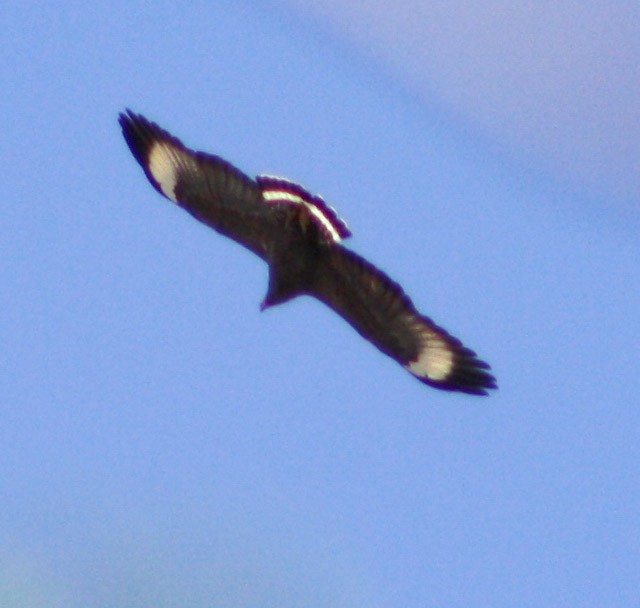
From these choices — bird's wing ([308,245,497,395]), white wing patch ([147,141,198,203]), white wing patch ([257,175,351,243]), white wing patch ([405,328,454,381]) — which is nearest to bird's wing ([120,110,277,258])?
white wing patch ([147,141,198,203])

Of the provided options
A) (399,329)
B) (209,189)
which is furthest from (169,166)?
(399,329)

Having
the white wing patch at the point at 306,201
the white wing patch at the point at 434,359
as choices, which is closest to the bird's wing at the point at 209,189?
the white wing patch at the point at 306,201

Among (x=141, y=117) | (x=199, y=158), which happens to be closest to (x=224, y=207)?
(x=199, y=158)

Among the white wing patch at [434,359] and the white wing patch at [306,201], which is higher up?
the white wing patch at [306,201]

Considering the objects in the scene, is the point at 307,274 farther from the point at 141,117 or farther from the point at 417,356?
the point at 141,117

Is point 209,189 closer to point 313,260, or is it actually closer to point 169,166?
point 169,166

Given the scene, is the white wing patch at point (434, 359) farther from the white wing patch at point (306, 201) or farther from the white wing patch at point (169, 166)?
the white wing patch at point (169, 166)

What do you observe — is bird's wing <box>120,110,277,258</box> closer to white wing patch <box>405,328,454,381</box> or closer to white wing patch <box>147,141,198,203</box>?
white wing patch <box>147,141,198,203</box>
